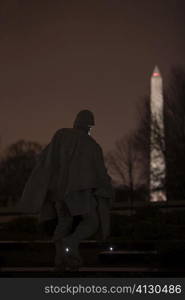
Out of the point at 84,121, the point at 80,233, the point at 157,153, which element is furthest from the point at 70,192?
the point at 157,153

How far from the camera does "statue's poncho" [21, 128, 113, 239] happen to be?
702 centimetres

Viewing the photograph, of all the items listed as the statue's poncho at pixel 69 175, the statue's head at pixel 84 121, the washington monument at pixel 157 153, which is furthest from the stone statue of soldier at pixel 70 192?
the washington monument at pixel 157 153

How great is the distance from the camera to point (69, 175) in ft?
23.2

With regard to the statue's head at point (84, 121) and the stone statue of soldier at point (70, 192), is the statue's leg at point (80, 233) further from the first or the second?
the statue's head at point (84, 121)

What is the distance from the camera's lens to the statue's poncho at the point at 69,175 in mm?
7016

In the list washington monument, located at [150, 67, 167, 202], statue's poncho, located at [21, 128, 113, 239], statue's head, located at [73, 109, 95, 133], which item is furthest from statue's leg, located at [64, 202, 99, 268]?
washington monument, located at [150, 67, 167, 202]

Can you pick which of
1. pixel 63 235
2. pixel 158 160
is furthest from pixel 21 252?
pixel 158 160

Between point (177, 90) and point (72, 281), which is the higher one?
point (177, 90)

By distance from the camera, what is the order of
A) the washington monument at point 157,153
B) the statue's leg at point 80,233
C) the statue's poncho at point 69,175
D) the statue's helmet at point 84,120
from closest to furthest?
1. the statue's leg at point 80,233
2. the statue's poncho at point 69,175
3. the statue's helmet at point 84,120
4. the washington monument at point 157,153

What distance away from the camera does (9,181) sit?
63.3 metres

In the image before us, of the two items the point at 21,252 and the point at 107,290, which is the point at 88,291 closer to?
the point at 107,290

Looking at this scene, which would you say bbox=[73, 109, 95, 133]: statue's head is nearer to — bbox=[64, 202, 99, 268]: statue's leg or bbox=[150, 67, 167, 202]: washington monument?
bbox=[64, 202, 99, 268]: statue's leg

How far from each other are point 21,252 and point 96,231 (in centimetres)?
333

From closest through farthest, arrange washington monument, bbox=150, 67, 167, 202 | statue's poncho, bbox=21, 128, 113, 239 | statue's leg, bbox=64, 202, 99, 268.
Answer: statue's leg, bbox=64, 202, 99, 268, statue's poncho, bbox=21, 128, 113, 239, washington monument, bbox=150, 67, 167, 202
